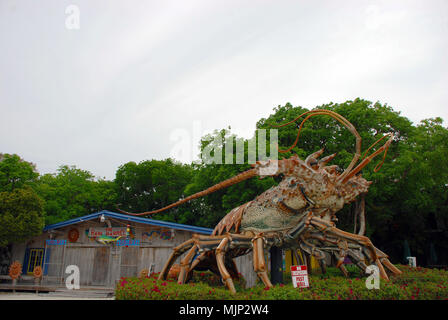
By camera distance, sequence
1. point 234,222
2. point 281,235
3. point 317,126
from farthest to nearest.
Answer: point 317,126
point 234,222
point 281,235

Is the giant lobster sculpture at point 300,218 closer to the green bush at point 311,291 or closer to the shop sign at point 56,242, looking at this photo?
the green bush at point 311,291

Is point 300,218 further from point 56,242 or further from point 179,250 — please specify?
point 56,242

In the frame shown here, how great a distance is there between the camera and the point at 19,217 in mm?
16281

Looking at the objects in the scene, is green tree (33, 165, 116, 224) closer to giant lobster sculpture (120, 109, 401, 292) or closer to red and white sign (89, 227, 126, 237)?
red and white sign (89, 227, 126, 237)

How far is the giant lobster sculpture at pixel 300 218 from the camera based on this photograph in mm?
7219

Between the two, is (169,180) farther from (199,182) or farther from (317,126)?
(317,126)

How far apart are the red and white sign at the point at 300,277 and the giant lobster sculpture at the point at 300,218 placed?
2.45 feet

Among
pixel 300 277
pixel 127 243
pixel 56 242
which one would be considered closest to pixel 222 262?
pixel 300 277

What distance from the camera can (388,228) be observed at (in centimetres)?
2259

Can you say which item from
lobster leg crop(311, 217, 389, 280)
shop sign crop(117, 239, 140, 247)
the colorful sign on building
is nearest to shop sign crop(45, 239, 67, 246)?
the colorful sign on building

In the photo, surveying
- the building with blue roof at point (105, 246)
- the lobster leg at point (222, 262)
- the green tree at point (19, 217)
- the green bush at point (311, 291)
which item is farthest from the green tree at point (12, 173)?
the lobster leg at point (222, 262)

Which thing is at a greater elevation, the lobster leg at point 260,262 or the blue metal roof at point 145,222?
the blue metal roof at point 145,222
